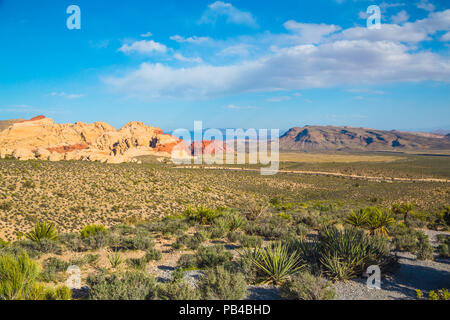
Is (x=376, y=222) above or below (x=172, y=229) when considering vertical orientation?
above

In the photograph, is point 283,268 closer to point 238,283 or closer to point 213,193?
point 238,283

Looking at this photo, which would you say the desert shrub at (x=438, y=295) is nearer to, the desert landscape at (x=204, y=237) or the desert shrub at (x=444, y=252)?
the desert landscape at (x=204, y=237)

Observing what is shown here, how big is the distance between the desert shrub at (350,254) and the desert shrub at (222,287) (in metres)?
2.58

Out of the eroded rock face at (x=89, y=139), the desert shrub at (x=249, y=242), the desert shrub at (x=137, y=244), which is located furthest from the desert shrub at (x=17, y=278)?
the eroded rock face at (x=89, y=139)

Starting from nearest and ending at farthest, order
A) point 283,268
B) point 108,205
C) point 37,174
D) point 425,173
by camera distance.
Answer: point 283,268 → point 108,205 → point 37,174 → point 425,173

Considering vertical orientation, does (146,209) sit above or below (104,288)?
below

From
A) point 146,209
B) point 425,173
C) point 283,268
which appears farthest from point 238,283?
point 425,173

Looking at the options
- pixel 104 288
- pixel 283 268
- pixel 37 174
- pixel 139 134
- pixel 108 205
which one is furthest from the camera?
pixel 139 134

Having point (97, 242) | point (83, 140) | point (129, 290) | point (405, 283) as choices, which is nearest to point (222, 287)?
point (129, 290)

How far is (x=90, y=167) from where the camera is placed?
31297 millimetres

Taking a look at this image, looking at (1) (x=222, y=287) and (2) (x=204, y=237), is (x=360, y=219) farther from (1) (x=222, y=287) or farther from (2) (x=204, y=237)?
(1) (x=222, y=287)

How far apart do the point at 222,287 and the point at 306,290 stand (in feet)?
5.42

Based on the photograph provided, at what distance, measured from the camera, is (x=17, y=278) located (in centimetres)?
508
